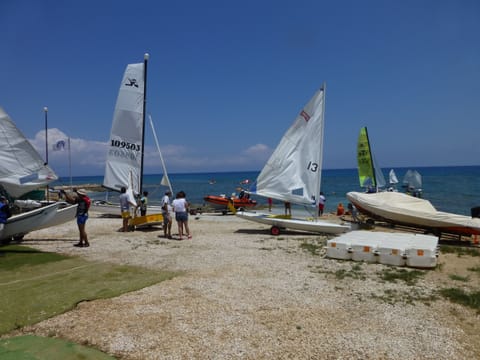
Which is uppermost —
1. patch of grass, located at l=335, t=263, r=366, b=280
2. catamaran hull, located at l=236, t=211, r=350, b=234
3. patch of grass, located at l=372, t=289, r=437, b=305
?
catamaran hull, located at l=236, t=211, r=350, b=234

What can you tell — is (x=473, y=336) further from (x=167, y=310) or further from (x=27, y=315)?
(x=27, y=315)

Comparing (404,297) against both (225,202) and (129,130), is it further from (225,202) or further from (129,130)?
(225,202)

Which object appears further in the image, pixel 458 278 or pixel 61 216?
pixel 61 216

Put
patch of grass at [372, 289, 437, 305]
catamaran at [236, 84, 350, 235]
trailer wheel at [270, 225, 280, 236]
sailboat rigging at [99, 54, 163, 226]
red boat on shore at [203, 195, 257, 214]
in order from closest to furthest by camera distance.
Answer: patch of grass at [372, 289, 437, 305] < catamaran at [236, 84, 350, 235] < trailer wheel at [270, 225, 280, 236] < sailboat rigging at [99, 54, 163, 226] < red boat on shore at [203, 195, 257, 214]

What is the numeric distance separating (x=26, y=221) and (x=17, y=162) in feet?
6.47

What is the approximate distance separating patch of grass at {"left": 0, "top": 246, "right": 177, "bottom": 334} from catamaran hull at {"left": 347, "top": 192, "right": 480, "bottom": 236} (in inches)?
399

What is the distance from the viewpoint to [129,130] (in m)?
17.0

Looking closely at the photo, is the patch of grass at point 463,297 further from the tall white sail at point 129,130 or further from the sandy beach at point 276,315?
the tall white sail at point 129,130

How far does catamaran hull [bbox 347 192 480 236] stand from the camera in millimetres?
12383

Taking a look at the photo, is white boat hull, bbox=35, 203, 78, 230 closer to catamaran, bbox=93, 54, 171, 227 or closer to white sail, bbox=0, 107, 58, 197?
white sail, bbox=0, 107, 58, 197

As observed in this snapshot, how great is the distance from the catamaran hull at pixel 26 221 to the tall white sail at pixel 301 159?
7.97 metres

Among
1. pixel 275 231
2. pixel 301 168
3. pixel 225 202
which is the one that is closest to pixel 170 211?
pixel 275 231

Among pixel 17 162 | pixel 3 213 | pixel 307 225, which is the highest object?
pixel 17 162

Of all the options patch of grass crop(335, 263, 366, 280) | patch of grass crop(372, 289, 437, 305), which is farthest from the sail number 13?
patch of grass crop(372, 289, 437, 305)
